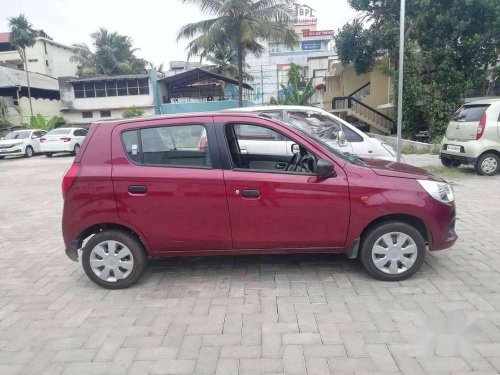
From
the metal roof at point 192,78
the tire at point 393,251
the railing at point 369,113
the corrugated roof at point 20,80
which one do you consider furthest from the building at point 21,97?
the tire at point 393,251

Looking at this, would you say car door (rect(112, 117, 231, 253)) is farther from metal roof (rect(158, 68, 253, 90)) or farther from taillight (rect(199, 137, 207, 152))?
metal roof (rect(158, 68, 253, 90))

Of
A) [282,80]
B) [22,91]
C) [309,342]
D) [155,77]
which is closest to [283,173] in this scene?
[309,342]

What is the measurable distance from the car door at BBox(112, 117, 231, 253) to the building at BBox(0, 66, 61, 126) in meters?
31.7

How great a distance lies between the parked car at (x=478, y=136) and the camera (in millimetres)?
8836

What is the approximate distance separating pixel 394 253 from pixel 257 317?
59.1 inches

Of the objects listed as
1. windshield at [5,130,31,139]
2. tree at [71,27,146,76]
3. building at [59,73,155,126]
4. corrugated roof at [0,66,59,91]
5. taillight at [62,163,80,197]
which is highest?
tree at [71,27,146,76]

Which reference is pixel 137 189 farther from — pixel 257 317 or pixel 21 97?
pixel 21 97

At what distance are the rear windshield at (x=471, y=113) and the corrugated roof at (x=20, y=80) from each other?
3285 cm

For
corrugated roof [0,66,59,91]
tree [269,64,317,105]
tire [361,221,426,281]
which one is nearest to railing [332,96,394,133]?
tree [269,64,317,105]

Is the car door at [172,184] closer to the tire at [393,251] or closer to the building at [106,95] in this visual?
the tire at [393,251]

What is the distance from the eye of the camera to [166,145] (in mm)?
3975

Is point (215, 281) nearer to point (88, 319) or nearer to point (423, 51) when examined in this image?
point (88, 319)

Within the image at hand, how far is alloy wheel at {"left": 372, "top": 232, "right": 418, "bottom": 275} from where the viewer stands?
12.6ft

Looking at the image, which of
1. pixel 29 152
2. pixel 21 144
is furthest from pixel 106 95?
pixel 21 144
